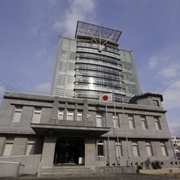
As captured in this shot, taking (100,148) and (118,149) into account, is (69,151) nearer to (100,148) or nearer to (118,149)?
(100,148)

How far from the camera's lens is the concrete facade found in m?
13.4

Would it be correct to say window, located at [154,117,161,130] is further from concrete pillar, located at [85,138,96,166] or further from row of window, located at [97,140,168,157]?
concrete pillar, located at [85,138,96,166]

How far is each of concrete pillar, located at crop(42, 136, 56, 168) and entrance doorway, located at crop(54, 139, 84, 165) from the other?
8.58 feet

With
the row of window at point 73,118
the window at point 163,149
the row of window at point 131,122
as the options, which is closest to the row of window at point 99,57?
the row of window at point 131,122

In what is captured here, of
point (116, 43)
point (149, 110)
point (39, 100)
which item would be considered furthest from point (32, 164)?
point (116, 43)

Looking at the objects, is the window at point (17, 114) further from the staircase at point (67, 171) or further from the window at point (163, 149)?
the window at point (163, 149)

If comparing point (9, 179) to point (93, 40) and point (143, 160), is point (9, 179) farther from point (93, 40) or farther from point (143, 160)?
point (93, 40)

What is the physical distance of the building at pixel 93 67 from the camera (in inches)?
1703

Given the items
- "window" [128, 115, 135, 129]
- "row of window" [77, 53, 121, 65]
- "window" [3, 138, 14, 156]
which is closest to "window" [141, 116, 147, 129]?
"window" [128, 115, 135, 129]

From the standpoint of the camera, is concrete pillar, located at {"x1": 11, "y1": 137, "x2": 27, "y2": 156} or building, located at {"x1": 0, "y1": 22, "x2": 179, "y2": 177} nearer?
building, located at {"x1": 0, "y1": 22, "x2": 179, "y2": 177}

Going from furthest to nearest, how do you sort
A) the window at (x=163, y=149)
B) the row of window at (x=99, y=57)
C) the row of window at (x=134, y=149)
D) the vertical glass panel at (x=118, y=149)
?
the row of window at (x=99, y=57)
the window at (x=163, y=149)
the vertical glass panel at (x=118, y=149)
the row of window at (x=134, y=149)

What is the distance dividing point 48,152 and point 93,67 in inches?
1531

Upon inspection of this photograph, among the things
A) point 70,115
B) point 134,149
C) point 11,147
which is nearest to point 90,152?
point 70,115

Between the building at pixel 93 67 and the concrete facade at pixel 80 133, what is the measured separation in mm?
23574
